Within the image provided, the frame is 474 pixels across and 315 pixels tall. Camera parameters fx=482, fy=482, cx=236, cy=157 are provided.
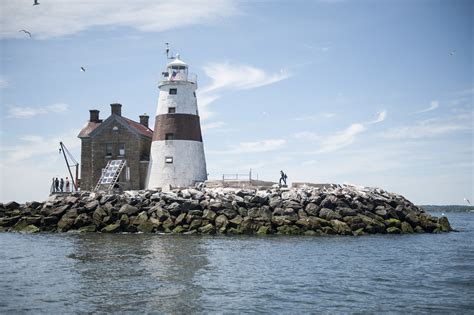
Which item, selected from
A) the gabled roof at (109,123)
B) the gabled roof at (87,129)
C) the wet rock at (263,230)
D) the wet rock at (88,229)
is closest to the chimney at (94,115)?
the gabled roof at (87,129)

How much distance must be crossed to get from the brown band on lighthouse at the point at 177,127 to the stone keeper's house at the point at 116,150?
6.77ft

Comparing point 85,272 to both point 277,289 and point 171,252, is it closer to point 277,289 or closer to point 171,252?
point 171,252

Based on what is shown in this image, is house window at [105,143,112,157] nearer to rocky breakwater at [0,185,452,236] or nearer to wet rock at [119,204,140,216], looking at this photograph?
rocky breakwater at [0,185,452,236]

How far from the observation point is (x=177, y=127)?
123ft

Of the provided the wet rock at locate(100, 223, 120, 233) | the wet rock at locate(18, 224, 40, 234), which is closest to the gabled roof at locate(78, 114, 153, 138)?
the wet rock at locate(18, 224, 40, 234)

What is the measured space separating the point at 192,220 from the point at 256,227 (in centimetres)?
411

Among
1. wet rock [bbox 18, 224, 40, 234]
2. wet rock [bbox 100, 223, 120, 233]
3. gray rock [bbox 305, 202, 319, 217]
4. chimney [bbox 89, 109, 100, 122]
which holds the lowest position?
wet rock [bbox 18, 224, 40, 234]

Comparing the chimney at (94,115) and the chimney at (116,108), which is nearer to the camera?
the chimney at (116,108)

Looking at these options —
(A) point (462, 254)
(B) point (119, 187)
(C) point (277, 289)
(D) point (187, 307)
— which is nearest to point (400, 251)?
(A) point (462, 254)

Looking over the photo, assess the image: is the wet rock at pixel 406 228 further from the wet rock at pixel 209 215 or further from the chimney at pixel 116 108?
the chimney at pixel 116 108

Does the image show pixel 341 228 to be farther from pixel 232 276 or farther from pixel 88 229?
pixel 88 229

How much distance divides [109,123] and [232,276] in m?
25.5

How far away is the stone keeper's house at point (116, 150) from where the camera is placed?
3878cm

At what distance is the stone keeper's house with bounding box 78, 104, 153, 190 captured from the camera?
38.8 m
